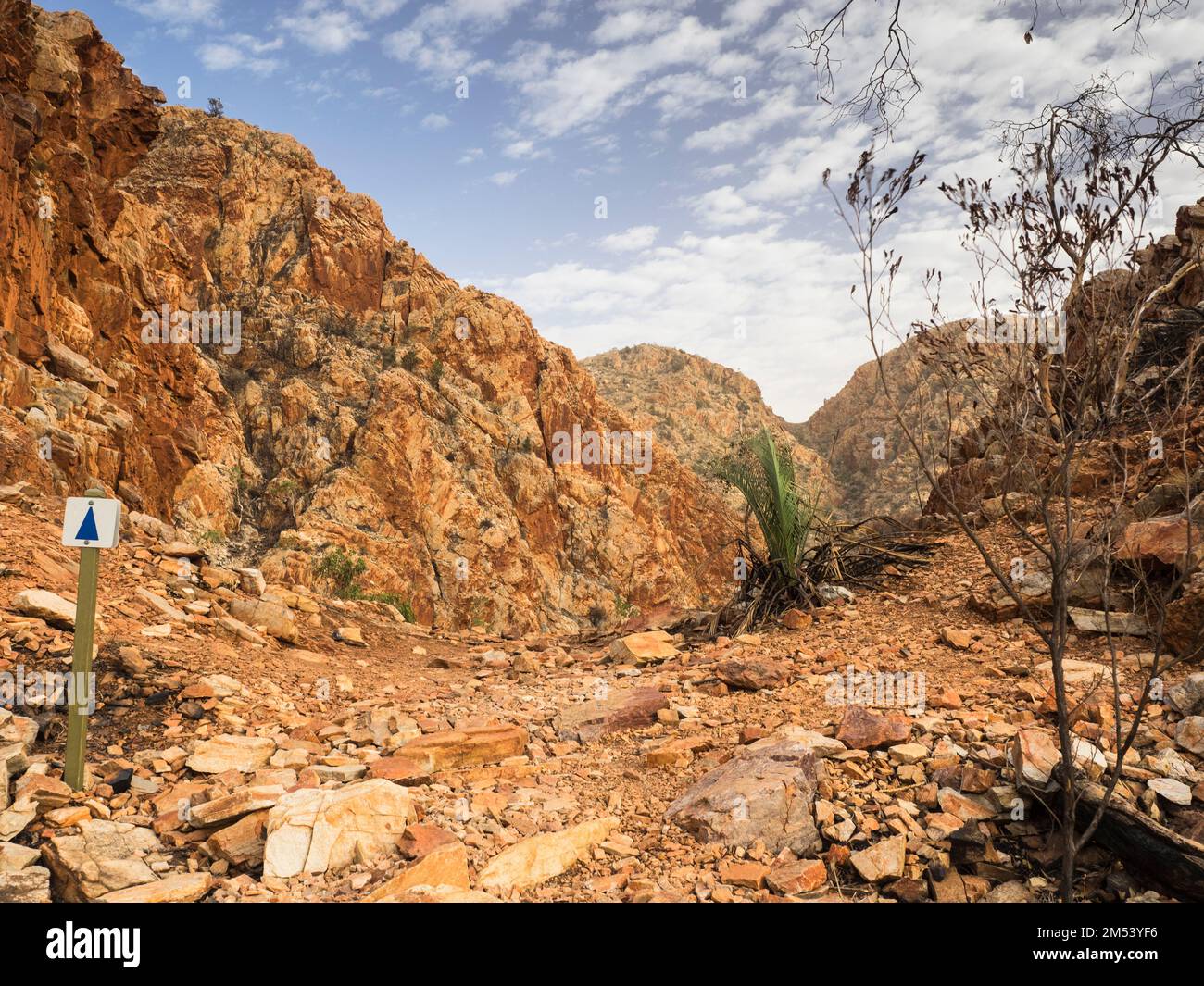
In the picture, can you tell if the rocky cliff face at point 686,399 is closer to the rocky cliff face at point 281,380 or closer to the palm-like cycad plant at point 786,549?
the rocky cliff face at point 281,380

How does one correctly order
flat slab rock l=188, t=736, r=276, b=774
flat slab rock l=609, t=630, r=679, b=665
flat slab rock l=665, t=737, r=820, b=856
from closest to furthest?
1. flat slab rock l=665, t=737, r=820, b=856
2. flat slab rock l=188, t=736, r=276, b=774
3. flat slab rock l=609, t=630, r=679, b=665

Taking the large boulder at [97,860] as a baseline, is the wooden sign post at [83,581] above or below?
above

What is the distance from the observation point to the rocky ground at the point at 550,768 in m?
2.59

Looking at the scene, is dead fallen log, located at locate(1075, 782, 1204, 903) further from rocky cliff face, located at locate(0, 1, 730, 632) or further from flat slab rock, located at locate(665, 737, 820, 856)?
rocky cliff face, located at locate(0, 1, 730, 632)

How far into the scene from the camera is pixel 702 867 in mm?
2689

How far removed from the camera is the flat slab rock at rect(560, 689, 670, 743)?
4.43 meters

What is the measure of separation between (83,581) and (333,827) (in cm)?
173

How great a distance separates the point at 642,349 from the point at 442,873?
4927 cm

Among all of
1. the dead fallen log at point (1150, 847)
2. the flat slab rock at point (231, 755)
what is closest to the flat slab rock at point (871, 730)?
the dead fallen log at point (1150, 847)

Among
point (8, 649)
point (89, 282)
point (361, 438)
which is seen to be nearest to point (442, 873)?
point (8, 649)

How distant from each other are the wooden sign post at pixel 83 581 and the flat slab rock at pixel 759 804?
2751mm

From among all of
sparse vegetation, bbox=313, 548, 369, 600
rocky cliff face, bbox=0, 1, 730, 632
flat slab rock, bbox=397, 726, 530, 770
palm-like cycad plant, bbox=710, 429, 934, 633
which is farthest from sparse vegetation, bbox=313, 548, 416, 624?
flat slab rock, bbox=397, 726, 530, 770

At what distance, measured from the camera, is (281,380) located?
21.4 meters

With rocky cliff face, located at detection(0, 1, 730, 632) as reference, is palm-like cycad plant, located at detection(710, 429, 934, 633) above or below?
below
